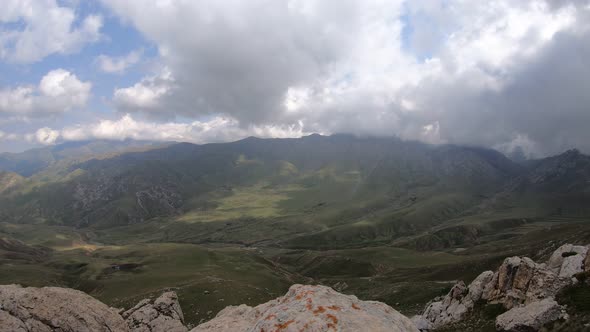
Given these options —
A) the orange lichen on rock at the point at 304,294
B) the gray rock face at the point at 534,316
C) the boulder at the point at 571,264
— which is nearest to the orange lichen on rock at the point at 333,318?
the orange lichen on rock at the point at 304,294

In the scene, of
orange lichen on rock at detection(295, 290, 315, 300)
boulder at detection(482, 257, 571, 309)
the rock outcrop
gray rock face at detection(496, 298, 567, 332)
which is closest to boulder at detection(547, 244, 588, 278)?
the rock outcrop

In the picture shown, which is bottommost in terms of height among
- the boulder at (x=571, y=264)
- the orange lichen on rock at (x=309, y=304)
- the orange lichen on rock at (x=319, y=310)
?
the boulder at (x=571, y=264)

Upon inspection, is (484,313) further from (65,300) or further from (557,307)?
(65,300)

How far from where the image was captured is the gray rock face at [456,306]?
139 ft

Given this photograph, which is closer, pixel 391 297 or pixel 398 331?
pixel 398 331

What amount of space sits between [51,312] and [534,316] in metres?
37.9

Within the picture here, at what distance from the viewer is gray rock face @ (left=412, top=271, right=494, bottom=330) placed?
4241cm

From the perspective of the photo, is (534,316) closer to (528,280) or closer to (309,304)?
(528,280)

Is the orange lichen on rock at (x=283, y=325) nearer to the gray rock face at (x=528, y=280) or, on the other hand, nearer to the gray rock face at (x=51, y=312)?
the gray rock face at (x=51, y=312)

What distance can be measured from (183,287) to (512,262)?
98.3 meters

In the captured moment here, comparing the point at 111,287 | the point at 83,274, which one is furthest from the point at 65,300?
the point at 83,274

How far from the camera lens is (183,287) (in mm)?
111875

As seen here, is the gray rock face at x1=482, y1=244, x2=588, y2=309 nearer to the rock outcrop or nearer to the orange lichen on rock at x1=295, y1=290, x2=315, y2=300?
the rock outcrop

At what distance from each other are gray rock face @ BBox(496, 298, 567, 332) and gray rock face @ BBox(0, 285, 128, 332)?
33.9m
